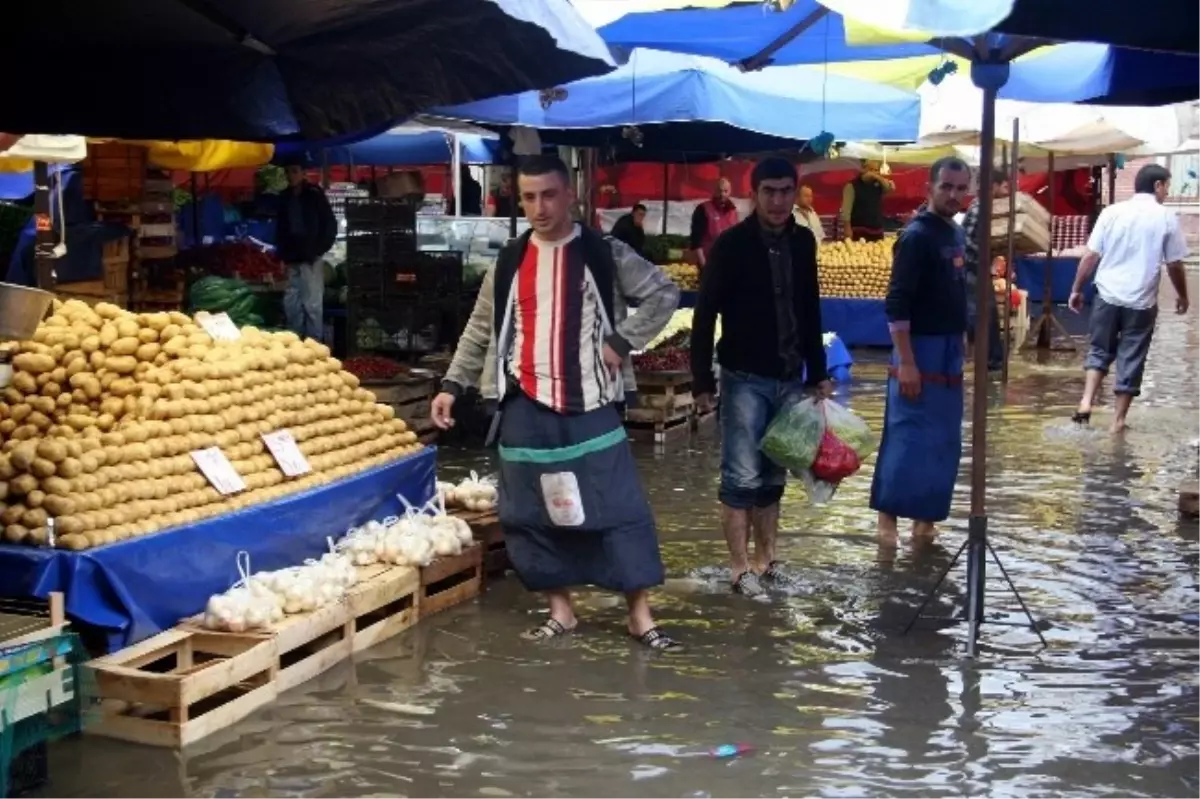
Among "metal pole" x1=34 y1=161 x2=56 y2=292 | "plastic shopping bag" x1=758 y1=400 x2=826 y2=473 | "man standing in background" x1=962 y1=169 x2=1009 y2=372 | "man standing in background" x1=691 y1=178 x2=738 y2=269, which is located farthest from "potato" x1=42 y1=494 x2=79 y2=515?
"man standing in background" x1=691 y1=178 x2=738 y2=269

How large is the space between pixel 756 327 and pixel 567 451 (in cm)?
121

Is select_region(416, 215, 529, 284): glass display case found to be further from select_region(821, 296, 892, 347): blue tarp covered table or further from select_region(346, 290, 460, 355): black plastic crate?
select_region(821, 296, 892, 347): blue tarp covered table

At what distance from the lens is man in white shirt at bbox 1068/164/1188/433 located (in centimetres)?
1148

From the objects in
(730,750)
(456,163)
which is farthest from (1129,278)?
(456,163)

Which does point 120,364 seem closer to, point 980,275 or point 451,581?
point 451,581

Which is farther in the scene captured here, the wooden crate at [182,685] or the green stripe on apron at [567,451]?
the green stripe on apron at [567,451]

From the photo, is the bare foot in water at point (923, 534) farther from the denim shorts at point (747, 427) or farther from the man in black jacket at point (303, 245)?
the man in black jacket at point (303, 245)

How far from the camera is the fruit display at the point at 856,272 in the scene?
1866 centimetres

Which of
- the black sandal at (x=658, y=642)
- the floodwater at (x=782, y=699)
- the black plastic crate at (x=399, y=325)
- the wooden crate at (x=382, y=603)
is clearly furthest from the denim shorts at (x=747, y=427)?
the black plastic crate at (x=399, y=325)

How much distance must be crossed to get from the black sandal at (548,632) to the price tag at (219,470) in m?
1.33

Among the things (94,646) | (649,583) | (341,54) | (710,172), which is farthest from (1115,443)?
(710,172)

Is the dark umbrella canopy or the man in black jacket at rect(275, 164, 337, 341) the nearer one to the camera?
the dark umbrella canopy

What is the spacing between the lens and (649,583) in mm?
5977

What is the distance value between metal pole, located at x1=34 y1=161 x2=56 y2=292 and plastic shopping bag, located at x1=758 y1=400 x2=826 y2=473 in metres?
7.90
